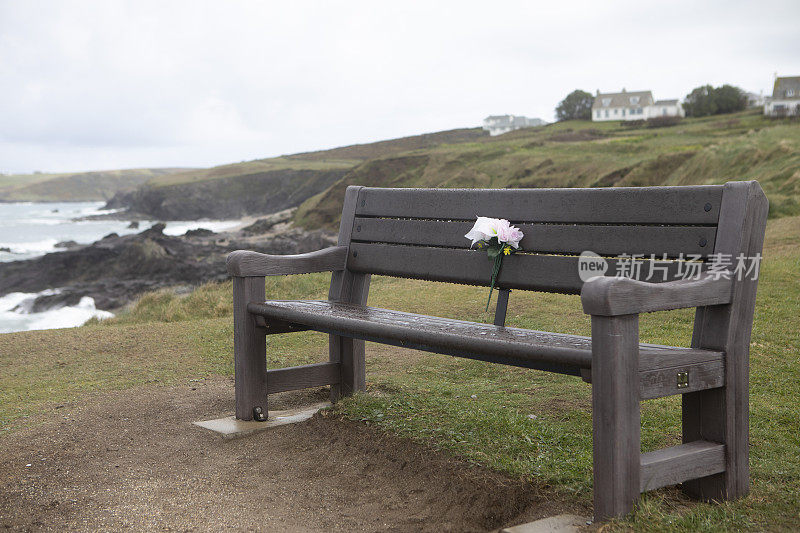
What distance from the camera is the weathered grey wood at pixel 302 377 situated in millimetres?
4383

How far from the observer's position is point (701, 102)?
54875 mm

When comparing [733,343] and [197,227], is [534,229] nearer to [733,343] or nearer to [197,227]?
[733,343]

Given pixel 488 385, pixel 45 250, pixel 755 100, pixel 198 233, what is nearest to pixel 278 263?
pixel 488 385

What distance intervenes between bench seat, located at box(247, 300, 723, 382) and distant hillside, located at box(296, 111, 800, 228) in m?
13.2

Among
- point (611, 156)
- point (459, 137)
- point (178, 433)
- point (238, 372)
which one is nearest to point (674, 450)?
point (238, 372)

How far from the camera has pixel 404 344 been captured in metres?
3.33

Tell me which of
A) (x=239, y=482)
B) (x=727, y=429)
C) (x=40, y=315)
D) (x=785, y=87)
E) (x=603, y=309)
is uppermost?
(x=785, y=87)

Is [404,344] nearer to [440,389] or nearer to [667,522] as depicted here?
[667,522]

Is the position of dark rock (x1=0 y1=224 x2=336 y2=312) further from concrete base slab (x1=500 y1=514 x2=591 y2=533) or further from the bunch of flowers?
concrete base slab (x1=500 y1=514 x2=591 y2=533)

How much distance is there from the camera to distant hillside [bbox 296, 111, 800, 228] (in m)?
19.8

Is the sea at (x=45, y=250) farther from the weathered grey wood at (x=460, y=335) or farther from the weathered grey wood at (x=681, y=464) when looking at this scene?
the weathered grey wood at (x=681, y=464)

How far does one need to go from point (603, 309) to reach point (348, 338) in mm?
2452

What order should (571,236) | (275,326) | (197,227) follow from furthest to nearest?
(197,227), (275,326), (571,236)

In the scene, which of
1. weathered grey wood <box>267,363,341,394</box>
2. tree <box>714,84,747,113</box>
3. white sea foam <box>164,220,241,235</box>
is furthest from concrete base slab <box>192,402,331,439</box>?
tree <box>714,84,747,113</box>
